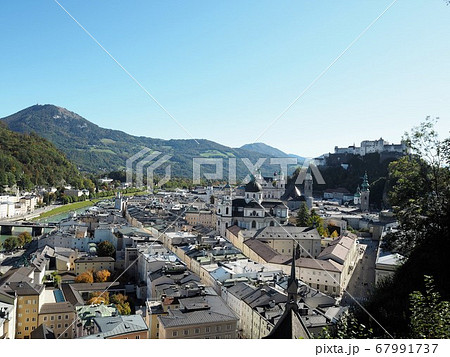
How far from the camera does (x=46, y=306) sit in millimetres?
8164

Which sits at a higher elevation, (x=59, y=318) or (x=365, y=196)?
(x=365, y=196)

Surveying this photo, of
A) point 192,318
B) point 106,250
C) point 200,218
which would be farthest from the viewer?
point 200,218

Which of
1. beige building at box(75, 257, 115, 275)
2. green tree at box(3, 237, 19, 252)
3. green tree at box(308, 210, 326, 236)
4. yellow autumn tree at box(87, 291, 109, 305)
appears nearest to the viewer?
yellow autumn tree at box(87, 291, 109, 305)

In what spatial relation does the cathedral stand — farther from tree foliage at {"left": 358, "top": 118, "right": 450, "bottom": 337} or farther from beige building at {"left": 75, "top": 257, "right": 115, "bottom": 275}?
tree foliage at {"left": 358, "top": 118, "right": 450, "bottom": 337}

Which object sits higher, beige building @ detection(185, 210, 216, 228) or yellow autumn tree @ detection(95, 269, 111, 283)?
beige building @ detection(185, 210, 216, 228)

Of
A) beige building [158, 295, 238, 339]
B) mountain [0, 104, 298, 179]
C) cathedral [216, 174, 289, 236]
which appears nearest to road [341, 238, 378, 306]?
beige building [158, 295, 238, 339]

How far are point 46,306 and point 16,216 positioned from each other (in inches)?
806

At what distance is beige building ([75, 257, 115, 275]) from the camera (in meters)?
12.3

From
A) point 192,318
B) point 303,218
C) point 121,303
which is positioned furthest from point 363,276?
point 192,318

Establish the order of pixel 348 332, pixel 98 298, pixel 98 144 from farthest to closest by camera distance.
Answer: pixel 98 144 < pixel 98 298 < pixel 348 332

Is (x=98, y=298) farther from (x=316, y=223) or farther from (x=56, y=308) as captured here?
(x=316, y=223)

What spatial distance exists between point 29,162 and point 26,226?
34.3ft

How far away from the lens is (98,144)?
119 ft

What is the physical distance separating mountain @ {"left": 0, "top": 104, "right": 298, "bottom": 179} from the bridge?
646 cm
